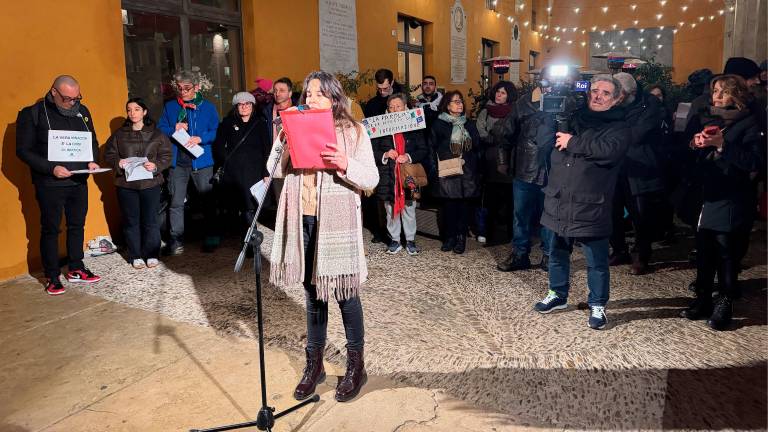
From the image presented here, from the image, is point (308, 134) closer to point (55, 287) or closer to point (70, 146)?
point (70, 146)

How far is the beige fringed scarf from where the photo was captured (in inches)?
110

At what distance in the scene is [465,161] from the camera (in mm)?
5895

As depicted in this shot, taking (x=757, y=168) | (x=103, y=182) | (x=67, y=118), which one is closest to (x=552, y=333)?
(x=757, y=168)

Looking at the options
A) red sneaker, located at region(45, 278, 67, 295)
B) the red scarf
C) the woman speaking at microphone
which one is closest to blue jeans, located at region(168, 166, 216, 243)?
red sneaker, located at region(45, 278, 67, 295)

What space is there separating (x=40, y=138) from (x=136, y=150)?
0.85 meters

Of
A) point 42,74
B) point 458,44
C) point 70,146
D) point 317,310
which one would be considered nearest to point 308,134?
point 317,310

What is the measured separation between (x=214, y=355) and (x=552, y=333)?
7.35 ft

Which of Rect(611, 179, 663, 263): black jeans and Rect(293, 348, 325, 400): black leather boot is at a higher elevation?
Rect(611, 179, 663, 263): black jeans

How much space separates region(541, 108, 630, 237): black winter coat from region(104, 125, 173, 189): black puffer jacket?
12.4 ft

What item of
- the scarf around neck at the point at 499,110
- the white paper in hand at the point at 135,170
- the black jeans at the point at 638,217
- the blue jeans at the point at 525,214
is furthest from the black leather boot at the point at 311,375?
the scarf around neck at the point at 499,110

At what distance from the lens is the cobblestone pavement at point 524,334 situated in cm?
295

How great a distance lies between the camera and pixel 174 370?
341cm

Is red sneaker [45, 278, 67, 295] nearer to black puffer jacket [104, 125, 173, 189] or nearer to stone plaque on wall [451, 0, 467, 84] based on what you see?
black puffer jacket [104, 125, 173, 189]

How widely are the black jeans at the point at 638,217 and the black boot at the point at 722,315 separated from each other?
4.38 feet
